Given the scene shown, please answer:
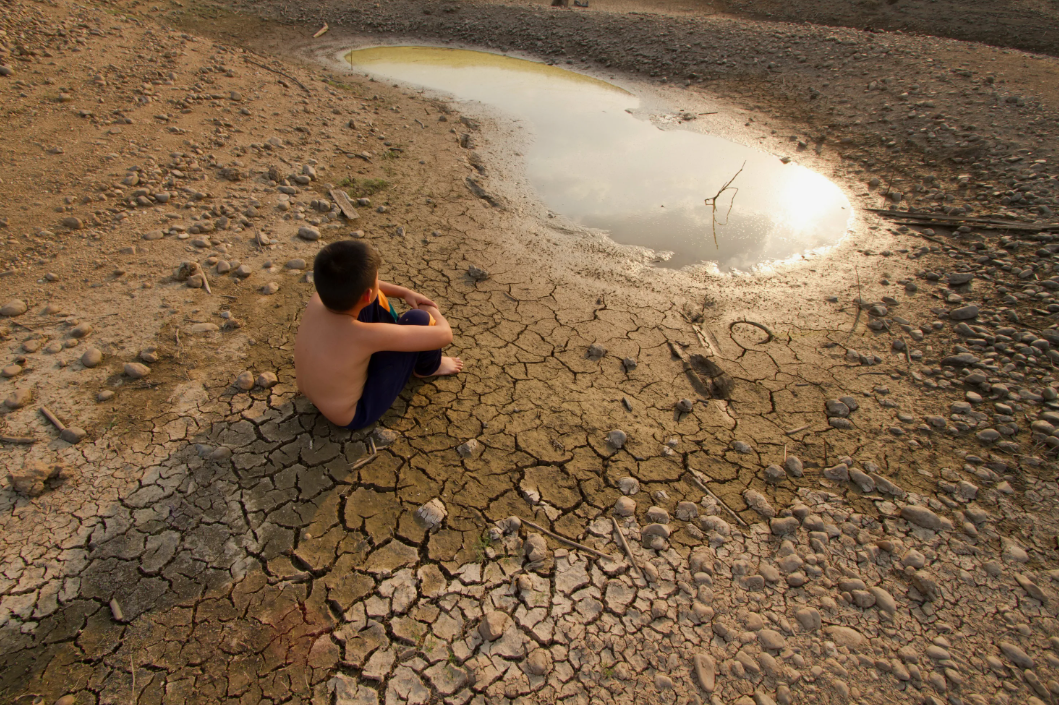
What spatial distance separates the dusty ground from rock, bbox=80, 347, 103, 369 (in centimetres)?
2

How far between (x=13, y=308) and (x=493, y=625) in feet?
11.0

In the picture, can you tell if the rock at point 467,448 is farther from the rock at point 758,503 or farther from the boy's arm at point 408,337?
the rock at point 758,503

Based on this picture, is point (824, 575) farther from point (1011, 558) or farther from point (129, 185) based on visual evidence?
point (129, 185)

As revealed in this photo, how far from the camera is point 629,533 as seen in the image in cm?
233

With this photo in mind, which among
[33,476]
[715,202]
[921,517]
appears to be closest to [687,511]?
[921,517]

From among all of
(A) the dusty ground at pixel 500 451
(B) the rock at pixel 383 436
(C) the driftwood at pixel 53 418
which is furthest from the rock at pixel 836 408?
(C) the driftwood at pixel 53 418

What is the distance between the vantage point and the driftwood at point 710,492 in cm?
239

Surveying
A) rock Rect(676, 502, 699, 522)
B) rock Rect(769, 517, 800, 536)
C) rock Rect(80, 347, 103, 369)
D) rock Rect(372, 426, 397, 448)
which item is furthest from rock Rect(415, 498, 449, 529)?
rock Rect(80, 347, 103, 369)

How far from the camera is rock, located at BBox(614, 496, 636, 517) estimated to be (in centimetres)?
240

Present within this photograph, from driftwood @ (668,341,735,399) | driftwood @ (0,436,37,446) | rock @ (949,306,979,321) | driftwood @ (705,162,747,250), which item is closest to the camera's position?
driftwood @ (0,436,37,446)

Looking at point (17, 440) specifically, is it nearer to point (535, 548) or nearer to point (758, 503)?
point (535, 548)

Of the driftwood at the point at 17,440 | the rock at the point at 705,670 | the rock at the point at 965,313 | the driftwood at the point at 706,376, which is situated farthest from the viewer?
the rock at the point at 965,313

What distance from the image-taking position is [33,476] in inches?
87.7

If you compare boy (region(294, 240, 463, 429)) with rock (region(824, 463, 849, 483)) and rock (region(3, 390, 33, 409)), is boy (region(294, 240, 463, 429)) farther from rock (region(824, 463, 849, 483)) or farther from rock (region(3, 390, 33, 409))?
rock (region(824, 463, 849, 483))
